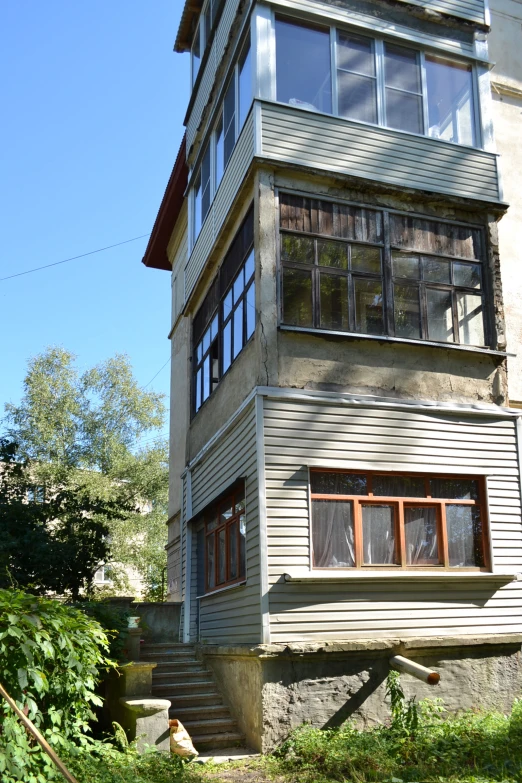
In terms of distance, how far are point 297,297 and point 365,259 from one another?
4.65 feet

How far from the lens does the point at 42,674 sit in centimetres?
724

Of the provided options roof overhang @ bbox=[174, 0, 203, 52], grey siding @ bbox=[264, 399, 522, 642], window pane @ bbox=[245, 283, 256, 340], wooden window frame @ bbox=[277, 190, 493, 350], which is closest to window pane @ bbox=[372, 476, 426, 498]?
grey siding @ bbox=[264, 399, 522, 642]

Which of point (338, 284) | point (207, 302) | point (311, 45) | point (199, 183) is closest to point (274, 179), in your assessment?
point (338, 284)

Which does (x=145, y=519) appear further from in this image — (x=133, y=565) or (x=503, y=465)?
(x=503, y=465)

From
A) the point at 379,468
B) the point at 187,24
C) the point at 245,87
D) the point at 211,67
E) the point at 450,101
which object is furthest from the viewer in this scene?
the point at 187,24

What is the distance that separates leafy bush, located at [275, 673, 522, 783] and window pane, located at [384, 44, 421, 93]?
9.67 m

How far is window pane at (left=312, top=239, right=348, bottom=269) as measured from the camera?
38.3 ft

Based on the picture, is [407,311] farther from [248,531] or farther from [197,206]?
[197,206]

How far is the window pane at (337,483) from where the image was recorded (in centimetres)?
1070

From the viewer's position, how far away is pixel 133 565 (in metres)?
33.9

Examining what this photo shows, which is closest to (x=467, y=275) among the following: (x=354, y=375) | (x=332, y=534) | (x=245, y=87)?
(x=354, y=375)

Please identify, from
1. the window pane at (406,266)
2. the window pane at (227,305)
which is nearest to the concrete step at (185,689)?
the window pane at (227,305)

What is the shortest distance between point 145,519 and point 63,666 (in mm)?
27899

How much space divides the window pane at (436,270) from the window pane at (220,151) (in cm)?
437
